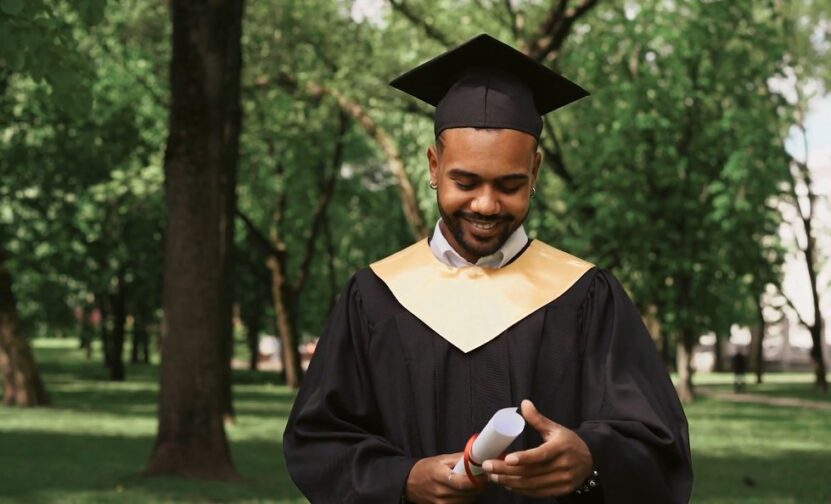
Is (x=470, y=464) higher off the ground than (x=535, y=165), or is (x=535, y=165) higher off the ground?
(x=535, y=165)

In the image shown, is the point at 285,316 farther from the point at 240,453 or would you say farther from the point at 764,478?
the point at 764,478

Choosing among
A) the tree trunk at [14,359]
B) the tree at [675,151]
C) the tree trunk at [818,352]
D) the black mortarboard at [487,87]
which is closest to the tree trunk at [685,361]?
the tree at [675,151]

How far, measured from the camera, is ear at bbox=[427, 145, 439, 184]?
4.61 m

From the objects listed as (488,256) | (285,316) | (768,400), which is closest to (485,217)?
(488,256)

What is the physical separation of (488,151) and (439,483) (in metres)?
0.91

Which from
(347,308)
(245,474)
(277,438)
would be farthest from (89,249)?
(347,308)

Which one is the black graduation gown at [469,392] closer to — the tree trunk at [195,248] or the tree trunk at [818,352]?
the tree trunk at [195,248]

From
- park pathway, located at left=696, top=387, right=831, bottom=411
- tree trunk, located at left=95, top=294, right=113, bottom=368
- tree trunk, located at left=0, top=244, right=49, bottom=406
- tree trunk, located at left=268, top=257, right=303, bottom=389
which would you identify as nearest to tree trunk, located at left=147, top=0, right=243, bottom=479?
tree trunk, located at left=0, top=244, right=49, bottom=406

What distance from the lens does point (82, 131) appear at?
125 ft

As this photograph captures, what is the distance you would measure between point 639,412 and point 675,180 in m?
34.1

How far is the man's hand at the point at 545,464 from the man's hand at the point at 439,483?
11 cm

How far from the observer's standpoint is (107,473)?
60.0 feet

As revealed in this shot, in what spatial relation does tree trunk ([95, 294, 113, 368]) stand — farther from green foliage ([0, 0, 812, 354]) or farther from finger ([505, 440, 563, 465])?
finger ([505, 440, 563, 465])

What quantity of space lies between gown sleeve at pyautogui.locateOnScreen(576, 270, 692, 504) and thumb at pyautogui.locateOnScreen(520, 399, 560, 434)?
0.17 meters
